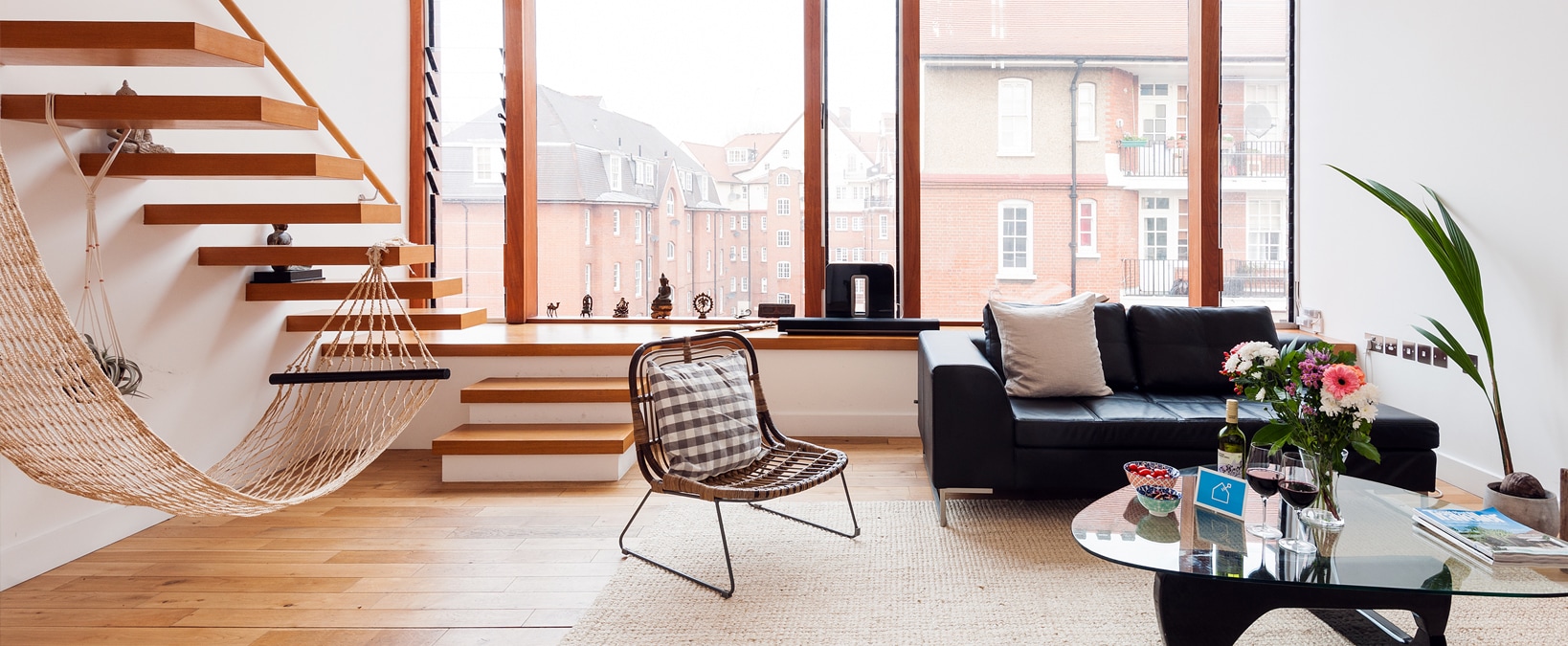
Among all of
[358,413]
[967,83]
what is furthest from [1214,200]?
[358,413]

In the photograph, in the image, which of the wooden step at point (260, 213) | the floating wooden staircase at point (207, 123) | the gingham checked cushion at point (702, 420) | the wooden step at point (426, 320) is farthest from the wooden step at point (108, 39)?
the gingham checked cushion at point (702, 420)

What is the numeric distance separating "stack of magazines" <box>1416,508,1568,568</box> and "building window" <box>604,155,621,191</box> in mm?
4241

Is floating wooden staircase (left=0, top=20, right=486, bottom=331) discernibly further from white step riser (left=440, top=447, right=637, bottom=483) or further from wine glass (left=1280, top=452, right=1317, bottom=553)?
wine glass (left=1280, top=452, right=1317, bottom=553)

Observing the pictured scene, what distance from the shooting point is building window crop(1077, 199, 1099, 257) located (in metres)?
5.30

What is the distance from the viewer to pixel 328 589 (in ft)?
9.29

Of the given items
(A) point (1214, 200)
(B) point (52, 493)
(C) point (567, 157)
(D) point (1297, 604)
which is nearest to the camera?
(D) point (1297, 604)

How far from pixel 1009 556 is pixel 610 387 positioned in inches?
80.2

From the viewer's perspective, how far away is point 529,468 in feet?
13.2

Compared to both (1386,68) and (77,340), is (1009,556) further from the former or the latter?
(1386,68)

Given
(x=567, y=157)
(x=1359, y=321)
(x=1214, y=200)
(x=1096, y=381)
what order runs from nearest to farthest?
(x=1096, y=381) < (x=1359, y=321) < (x=1214, y=200) < (x=567, y=157)

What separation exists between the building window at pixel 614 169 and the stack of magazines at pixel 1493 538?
424cm

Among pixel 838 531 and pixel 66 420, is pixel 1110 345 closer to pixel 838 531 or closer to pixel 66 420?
pixel 838 531

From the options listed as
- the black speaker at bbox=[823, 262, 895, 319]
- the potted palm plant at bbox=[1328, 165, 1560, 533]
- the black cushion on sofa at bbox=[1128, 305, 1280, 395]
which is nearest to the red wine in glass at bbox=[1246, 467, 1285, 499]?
the potted palm plant at bbox=[1328, 165, 1560, 533]

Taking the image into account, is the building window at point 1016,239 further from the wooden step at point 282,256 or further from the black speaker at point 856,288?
the wooden step at point 282,256
